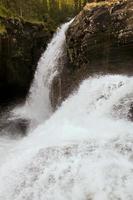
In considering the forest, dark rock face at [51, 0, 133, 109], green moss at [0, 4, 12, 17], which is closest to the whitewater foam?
dark rock face at [51, 0, 133, 109]

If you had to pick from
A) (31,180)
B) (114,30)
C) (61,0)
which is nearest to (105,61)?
(114,30)

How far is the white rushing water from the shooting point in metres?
8.05

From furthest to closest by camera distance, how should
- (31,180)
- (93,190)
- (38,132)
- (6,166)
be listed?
(38,132) → (6,166) → (31,180) → (93,190)

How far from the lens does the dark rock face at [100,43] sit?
12.5 meters

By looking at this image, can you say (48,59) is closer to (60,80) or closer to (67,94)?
(60,80)

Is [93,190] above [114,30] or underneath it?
underneath

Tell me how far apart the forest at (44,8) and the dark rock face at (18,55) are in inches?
121

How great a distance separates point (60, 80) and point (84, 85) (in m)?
2.57

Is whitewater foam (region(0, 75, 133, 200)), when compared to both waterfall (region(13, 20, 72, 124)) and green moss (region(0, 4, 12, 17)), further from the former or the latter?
green moss (region(0, 4, 12, 17))

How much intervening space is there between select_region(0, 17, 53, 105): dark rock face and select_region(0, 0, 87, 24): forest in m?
3.07

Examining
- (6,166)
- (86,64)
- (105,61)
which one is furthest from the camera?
(86,64)

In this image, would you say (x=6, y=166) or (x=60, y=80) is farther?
(x=60, y=80)

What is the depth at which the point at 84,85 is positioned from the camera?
13297mm

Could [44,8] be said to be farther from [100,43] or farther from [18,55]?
[100,43]
